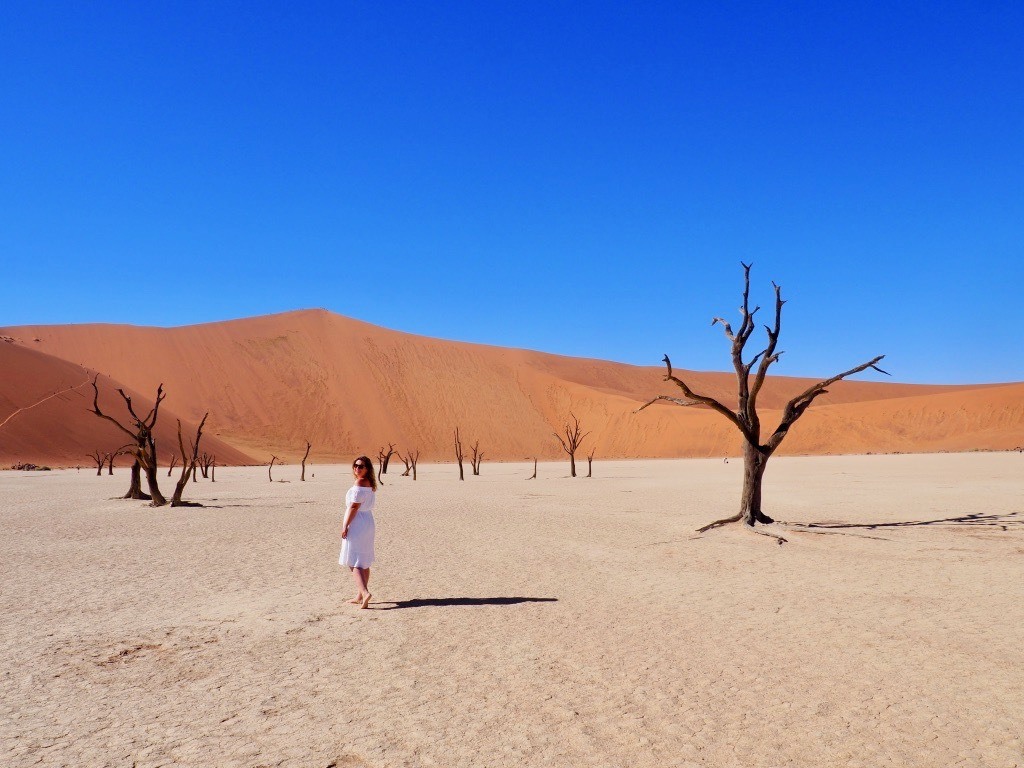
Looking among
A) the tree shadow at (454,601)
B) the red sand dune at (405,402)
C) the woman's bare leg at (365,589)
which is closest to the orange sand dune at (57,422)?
the red sand dune at (405,402)

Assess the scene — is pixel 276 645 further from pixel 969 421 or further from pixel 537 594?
pixel 969 421

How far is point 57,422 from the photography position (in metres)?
54.0

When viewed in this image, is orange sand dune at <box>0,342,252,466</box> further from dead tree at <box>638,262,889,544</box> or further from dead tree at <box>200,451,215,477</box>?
dead tree at <box>638,262,889,544</box>

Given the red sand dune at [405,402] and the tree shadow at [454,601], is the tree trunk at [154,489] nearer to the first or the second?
the tree shadow at [454,601]

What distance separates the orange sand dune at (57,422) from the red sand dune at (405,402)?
12.4 feet

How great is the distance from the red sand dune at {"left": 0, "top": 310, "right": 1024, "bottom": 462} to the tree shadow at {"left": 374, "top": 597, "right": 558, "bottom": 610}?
56.3 m

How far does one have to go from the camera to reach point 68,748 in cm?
449

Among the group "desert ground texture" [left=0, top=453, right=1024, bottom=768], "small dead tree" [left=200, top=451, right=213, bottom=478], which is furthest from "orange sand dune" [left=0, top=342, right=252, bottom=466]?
"desert ground texture" [left=0, top=453, right=1024, bottom=768]

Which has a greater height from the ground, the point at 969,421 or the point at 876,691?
the point at 969,421

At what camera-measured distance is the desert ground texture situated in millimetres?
4555

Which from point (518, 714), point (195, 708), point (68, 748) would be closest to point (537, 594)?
point (518, 714)

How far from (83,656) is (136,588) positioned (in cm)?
319

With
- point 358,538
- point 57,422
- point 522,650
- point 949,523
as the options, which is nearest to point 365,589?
point 358,538

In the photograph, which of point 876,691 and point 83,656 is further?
point 83,656
